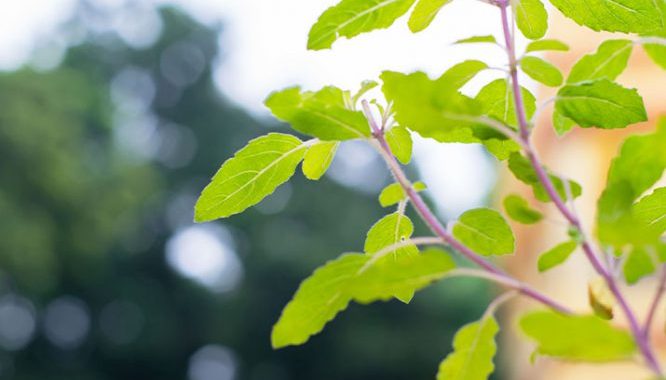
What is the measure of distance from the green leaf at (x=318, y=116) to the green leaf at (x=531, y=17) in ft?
0.58

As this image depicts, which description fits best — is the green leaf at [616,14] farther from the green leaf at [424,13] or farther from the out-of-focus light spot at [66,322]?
the out-of-focus light spot at [66,322]

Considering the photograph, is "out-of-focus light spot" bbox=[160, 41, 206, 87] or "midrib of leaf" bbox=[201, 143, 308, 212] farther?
"out-of-focus light spot" bbox=[160, 41, 206, 87]

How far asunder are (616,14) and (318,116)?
0.23 m

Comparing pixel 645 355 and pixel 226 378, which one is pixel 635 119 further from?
pixel 226 378

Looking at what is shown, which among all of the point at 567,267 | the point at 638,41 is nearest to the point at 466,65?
the point at 638,41

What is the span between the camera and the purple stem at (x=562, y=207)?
15.9 inches

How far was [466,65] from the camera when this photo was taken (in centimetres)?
59

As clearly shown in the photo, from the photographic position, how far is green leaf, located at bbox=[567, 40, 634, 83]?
2.07 ft

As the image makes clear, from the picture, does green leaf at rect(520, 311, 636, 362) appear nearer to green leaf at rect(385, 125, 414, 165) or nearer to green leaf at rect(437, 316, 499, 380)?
green leaf at rect(437, 316, 499, 380)

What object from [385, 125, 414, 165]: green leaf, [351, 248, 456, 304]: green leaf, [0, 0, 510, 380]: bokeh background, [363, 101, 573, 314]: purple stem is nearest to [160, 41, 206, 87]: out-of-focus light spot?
[0, 0, 510, 380]: bokeh background

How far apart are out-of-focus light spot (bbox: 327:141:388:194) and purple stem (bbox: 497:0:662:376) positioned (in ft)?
54.7

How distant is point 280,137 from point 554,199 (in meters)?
0.23

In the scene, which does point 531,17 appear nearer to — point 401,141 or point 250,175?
point 401,141

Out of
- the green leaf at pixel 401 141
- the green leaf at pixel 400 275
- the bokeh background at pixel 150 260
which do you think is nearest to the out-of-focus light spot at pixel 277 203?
the bokeh background at pixel 150 260
